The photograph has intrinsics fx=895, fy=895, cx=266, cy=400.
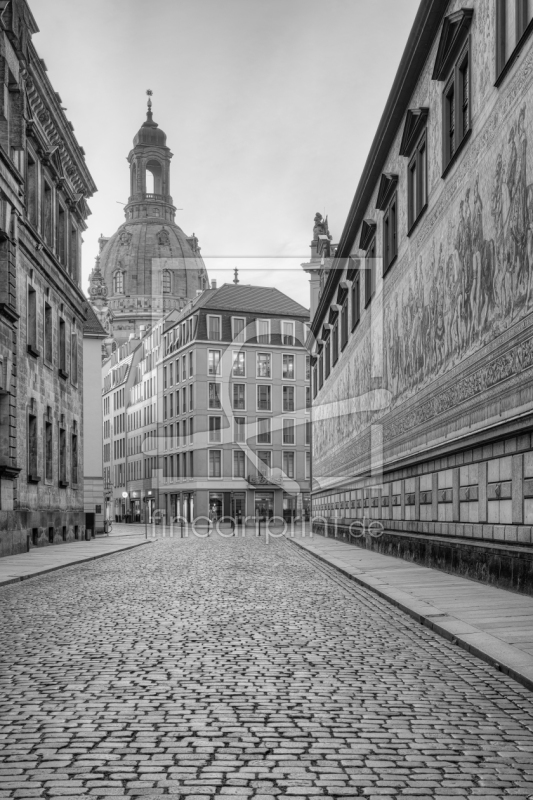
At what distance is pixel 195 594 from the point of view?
47.9ft

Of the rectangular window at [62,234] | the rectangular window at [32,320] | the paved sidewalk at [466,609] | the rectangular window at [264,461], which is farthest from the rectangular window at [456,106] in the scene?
the rectangular window at [264,461]

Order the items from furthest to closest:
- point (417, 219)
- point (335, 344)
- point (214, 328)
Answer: point (214, 328), point (335, 344), point (417, 219)

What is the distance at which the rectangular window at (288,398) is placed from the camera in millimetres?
83875

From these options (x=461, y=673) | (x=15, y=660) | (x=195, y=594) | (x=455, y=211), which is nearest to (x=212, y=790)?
(x=461, y=673)

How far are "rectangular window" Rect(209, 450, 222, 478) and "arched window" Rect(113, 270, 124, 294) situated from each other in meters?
89.1

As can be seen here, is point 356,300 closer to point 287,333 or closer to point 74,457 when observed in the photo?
point 74,457

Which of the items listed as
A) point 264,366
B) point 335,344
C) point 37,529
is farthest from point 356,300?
point 264,366

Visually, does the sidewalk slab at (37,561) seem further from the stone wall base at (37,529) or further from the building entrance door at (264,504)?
the building entrance door at (264,504)

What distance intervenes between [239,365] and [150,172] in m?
114

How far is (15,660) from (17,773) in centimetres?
372

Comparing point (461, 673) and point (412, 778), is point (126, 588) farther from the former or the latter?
point (412, 778)

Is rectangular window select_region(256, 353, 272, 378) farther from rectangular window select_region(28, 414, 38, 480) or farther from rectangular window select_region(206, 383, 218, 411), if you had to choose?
rectangular window select_region(28, 414, 38, 480)

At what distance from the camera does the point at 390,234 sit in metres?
26.7

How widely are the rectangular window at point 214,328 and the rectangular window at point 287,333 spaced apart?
6.40 m
